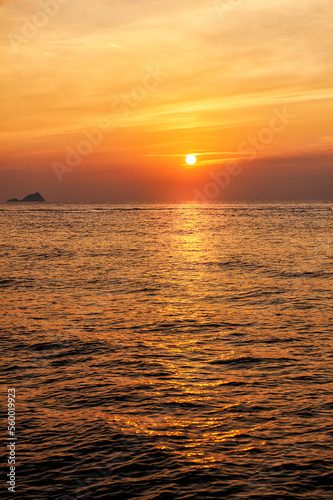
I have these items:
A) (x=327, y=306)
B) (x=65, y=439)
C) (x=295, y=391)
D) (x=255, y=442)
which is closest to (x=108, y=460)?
(x=65, y=439)

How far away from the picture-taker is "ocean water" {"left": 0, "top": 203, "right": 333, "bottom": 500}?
1150 centimetres

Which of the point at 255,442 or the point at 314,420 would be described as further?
the point at 314,420

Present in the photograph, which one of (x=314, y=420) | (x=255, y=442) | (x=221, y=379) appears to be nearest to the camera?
(x=255, y=442)

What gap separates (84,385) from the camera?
55.4 ft

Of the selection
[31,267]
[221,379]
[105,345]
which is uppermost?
[31,267]

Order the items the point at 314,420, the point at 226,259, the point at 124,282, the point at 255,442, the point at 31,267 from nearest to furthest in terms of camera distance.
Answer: the point at 255,442
the point at 314,420
the point at 124,282
the point at 31,267
the point at 226,259

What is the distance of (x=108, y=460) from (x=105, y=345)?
9.43 metres

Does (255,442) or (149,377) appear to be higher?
(149,377)

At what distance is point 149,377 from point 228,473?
6.43 meters

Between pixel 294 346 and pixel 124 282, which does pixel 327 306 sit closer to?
pixel 294 346

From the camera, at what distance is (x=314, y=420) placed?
1411 cm

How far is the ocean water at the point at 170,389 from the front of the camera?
11500 millimetres

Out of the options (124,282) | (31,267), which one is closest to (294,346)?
(124,282)

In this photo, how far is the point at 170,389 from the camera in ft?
54.0
